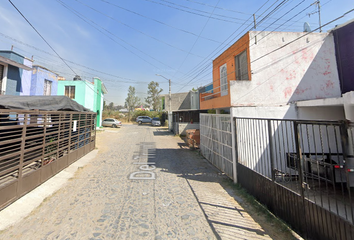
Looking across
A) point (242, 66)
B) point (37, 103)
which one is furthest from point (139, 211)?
point (242, 66)

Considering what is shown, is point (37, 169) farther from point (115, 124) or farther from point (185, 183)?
point (115, 124)

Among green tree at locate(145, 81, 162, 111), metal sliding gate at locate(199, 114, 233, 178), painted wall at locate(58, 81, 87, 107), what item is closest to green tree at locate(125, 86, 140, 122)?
green tree at locate(145, 81, 162, 111)

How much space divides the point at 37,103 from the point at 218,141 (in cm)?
677

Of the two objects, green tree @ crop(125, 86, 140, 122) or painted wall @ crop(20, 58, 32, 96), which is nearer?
painted wall @ crop(20, 58, 32, 96)

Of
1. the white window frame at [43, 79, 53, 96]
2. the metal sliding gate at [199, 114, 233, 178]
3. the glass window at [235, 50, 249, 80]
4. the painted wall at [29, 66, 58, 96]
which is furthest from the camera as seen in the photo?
the white window frame at [43, 79, 53, 96]

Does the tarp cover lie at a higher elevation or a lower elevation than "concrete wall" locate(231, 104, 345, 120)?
higher

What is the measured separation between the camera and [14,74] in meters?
8.73

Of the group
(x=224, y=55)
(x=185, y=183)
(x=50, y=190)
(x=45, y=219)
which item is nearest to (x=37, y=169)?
(x=50, y=190)

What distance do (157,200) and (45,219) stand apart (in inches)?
87.0

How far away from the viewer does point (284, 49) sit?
634cm

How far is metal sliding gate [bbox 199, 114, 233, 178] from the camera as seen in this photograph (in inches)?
209

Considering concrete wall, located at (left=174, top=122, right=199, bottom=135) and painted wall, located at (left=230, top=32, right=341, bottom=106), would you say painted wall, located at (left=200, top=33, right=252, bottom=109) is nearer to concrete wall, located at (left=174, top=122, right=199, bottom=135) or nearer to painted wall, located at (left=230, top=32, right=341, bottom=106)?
painted wall, located at (left=230, top=32, right=341, bottom=106)

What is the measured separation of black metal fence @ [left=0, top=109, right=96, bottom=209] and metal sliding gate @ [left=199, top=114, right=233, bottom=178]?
18.4 ft

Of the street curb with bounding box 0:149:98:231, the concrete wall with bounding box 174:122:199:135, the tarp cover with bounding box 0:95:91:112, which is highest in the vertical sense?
the tarp cover with bounding box 0:95:91:112
